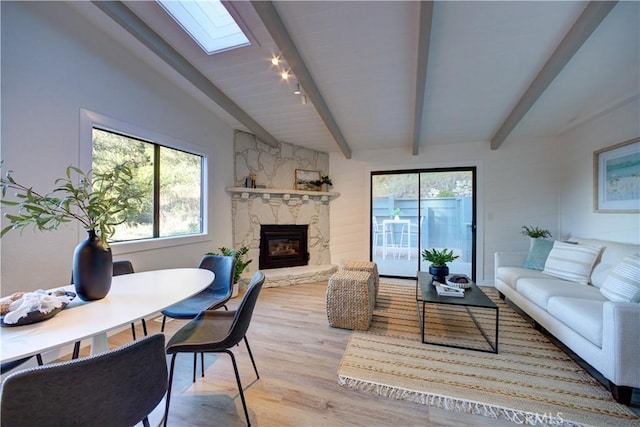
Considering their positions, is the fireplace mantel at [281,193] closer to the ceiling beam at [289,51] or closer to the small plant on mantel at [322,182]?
the small plant on mantel at [322,182]

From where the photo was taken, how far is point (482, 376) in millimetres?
1784

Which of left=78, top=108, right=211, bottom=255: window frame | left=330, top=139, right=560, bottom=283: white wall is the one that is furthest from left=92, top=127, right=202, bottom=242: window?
left=330, top=139, right=560, bottom=283: white wall

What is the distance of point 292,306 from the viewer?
10.4 ft

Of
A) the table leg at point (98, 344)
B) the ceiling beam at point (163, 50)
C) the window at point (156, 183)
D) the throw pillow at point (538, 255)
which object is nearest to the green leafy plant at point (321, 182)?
the ceiling beam at point (163, 50)

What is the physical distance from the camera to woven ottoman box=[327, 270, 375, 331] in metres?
2.49

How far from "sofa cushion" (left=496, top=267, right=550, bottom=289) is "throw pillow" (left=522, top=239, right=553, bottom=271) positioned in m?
0.09

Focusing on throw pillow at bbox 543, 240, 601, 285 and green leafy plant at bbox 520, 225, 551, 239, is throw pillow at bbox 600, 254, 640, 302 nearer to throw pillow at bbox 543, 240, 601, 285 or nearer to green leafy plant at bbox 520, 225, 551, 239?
throw pillow at bbox 543, 240, 601, 285

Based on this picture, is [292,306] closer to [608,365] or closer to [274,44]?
[608,365]

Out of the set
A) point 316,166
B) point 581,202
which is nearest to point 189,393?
point 316,166

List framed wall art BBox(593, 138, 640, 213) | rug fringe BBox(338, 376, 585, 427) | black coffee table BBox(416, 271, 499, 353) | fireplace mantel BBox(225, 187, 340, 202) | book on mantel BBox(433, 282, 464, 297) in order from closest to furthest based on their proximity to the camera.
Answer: rug fringe BBox(338, 376, 585, 427)
black coffee table BBox(416, 271, 499, 353)
book on mantel BBox(433, 282, 464, 297)
framed wall art BBox(593, 138, 640, 213)
fireplace mantel BBox(225, 187, 340, 202)

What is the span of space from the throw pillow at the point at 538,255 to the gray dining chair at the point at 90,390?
3.89 meters

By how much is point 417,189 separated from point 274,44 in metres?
3.26

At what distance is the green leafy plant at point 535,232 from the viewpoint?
141 inches

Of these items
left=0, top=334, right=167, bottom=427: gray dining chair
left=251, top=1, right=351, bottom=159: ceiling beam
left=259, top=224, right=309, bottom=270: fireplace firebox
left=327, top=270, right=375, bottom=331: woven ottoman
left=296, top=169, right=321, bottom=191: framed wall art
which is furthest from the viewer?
left=296, top=169, right=321, bottom=191: framed wall art
